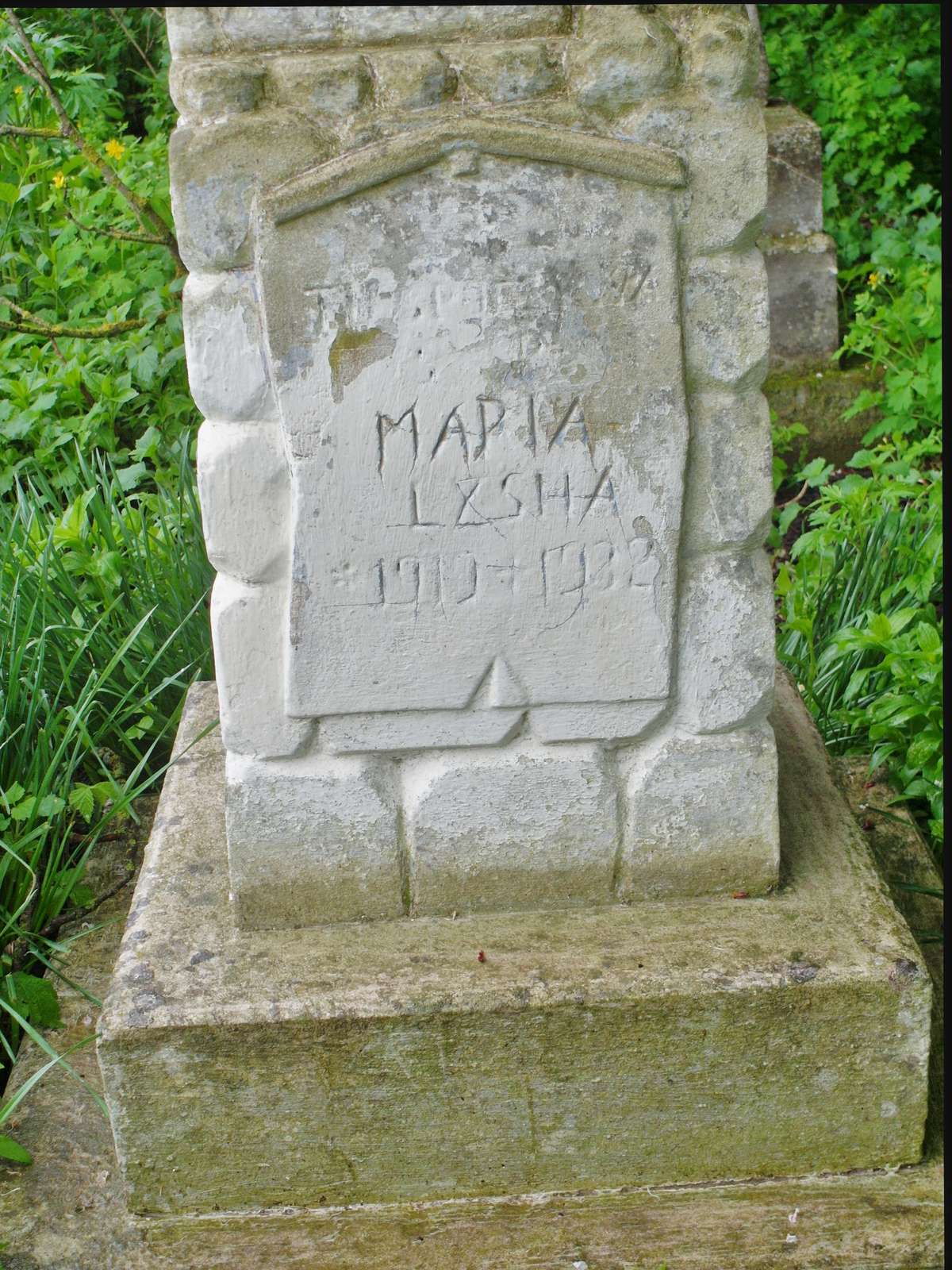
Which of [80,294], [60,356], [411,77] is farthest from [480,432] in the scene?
[80,294]

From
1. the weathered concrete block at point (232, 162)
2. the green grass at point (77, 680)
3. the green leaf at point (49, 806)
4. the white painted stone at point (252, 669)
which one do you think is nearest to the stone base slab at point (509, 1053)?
the white painted stone at point (252, 669)

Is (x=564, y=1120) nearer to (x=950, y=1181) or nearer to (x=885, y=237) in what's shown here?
(x=950, y=1181)


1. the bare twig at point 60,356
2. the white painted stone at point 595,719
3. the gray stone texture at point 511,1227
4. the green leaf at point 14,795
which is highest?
the bare twig at point 60,356

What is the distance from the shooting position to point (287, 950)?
1.96 m

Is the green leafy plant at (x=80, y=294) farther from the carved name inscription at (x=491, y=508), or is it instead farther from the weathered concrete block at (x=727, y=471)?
the weathered concrete block at (x=727, y=471)

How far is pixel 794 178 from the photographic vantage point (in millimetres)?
4953

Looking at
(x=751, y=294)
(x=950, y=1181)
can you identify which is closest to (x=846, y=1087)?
(x=950, y=1181)

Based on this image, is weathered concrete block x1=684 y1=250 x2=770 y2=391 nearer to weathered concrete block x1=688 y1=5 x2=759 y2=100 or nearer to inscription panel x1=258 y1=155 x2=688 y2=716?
inscription panel x1=258 y1=155 x2=688 y2=716

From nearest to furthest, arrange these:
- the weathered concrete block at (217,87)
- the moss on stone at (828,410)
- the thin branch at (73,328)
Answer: the weathered concrete block at (217,87) → the thin branch at (73,328) → the moss on stone at (828,410)

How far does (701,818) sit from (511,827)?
0.26m

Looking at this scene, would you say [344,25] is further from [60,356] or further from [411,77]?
[60,356]

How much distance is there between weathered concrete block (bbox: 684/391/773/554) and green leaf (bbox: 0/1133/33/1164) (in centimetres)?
120

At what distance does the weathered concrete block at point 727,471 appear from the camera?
1.80m

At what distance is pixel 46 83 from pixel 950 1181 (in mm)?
3150
